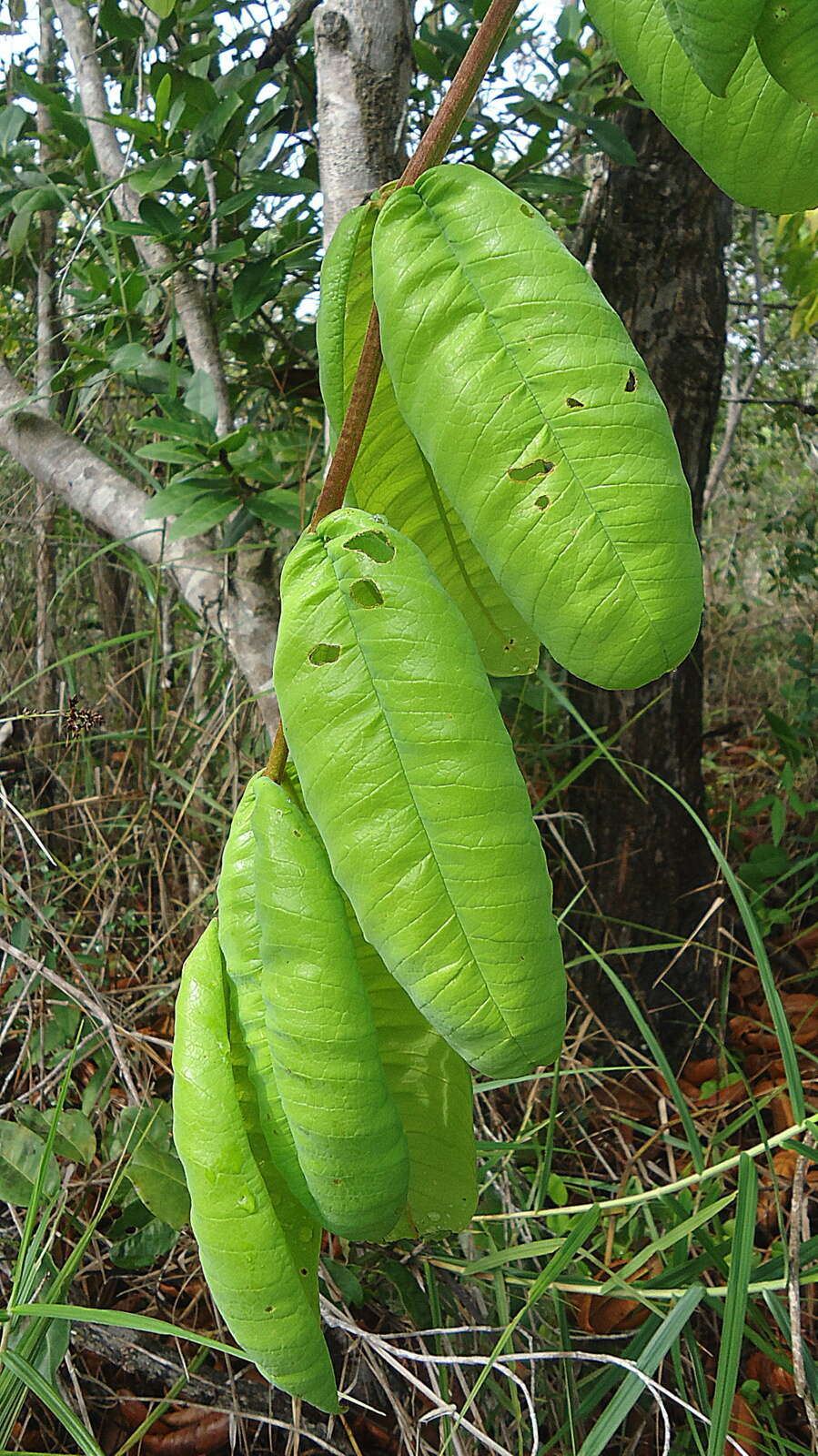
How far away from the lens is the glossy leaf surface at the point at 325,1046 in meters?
0.35

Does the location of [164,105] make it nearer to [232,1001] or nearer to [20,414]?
[20,414]

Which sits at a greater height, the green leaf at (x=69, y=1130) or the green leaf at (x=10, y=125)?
the green leaf at (x=10, y=125)

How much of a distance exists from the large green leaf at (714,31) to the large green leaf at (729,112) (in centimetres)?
3

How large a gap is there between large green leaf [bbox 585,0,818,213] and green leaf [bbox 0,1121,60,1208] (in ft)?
3.06

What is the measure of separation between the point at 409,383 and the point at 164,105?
0.96 metres

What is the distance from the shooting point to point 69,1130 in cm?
105

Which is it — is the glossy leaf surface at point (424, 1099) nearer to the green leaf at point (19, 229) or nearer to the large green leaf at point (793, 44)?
the large green leaf at point (793, 44)

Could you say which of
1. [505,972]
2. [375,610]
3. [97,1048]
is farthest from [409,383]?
[97,1048]

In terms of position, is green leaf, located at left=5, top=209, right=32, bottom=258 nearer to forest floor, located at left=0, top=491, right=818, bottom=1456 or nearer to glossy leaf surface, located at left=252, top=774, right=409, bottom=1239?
forest floor, located at left=0, top=491, right=818, bottom=1456

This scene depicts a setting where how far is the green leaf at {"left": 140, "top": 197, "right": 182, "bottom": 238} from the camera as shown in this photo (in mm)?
1117

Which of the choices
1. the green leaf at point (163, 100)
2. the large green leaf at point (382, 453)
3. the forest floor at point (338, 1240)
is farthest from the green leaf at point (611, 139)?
the large green leaf at point (382, 453)

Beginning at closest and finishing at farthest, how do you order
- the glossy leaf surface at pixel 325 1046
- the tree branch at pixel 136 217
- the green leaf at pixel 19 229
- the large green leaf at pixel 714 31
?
the large green leaf at pixel 714 31 → the glossy leaf surface at pixel 325 1046 → the tree branch at pixel 136 217 → the green leaf at pixel 19 229

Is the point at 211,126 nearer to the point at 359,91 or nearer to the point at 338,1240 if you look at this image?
the point at 359,91

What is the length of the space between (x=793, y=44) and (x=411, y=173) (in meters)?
0.14
